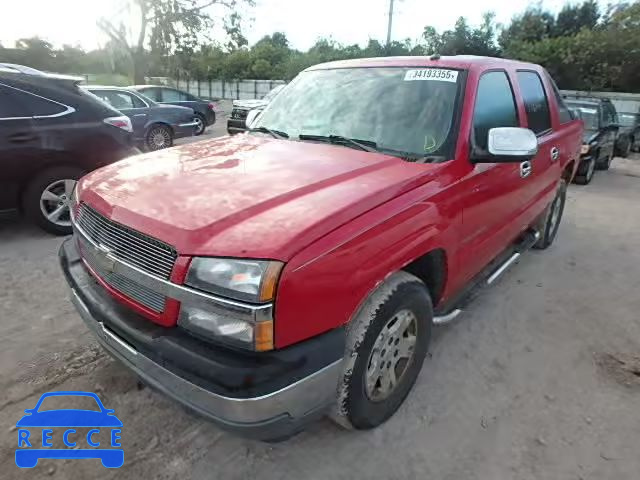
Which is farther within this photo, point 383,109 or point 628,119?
point 628,119

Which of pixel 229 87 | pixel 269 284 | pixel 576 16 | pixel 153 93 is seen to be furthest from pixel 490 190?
pixel 576 16

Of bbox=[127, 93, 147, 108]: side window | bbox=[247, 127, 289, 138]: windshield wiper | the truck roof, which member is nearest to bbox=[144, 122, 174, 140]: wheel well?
bbox=[127, 93, 147, 108]: side window

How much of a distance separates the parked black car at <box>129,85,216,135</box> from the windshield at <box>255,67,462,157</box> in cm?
1088

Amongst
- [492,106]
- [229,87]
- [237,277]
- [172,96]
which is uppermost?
[229,87]

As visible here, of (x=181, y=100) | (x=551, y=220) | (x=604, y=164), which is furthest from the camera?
(x=181, y=100)

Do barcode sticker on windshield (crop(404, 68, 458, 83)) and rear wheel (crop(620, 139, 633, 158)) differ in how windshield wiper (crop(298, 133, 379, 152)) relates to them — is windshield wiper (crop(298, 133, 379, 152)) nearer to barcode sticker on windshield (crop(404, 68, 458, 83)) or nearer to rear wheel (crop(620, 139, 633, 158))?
barcode sticker on windshield (crop(404, 68, 458, 83))

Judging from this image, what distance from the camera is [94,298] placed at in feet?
→ 7.29

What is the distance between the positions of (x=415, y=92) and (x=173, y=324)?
1.99 m

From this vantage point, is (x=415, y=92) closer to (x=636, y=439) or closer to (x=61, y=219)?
(x=636, y=439)

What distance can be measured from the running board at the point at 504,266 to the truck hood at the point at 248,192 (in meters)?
0.89

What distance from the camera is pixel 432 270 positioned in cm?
258

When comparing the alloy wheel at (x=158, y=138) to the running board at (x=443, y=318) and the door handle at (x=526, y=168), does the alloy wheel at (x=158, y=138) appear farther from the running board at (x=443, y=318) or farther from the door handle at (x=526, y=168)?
the running board at (x=443, y=318)

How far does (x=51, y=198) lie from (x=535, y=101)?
186 inches

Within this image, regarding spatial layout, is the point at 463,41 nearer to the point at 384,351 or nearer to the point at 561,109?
the point at 561,109
